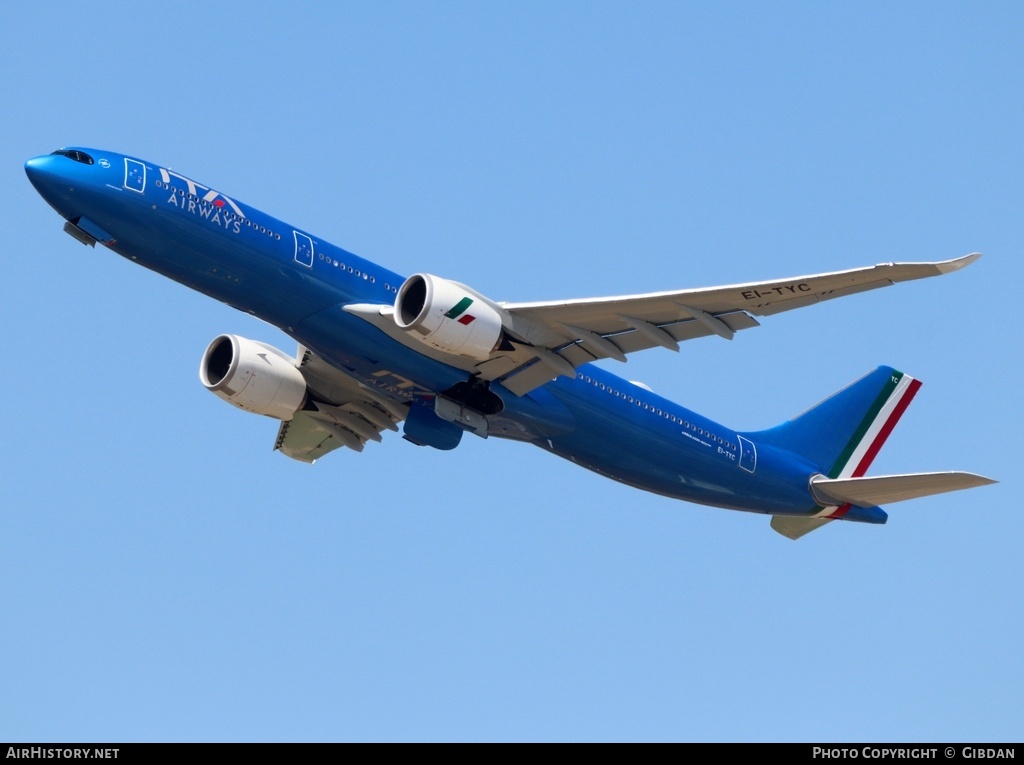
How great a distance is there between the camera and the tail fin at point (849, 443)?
128 ft

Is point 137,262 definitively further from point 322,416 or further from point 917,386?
point 917,386

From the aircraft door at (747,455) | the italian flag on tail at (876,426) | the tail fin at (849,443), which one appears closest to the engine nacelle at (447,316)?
the aircraft door at (747,455)

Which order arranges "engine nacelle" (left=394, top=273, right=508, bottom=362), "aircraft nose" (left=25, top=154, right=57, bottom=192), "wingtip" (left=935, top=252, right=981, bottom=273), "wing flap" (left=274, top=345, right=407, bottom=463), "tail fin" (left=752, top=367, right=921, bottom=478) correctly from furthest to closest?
"tail fin" (left=752, top=367, right=921, bottom=478) → "wing flap" (left=274, top=345, right=407, bottom=463) → "engine nacelle" (left=394, top=273, right=508, bottom=362) → "aircraft nose" (left=25, top=154, right=57, bottom=192) → "wingtip" (left=935, top=252, right=981, bottom=273)

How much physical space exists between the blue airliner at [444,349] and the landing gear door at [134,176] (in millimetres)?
31

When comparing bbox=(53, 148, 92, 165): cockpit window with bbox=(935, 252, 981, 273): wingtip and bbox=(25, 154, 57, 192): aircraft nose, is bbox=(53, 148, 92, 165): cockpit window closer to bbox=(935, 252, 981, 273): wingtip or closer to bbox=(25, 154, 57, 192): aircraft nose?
bbox=(25, 154, 57, 192): aircraft nose

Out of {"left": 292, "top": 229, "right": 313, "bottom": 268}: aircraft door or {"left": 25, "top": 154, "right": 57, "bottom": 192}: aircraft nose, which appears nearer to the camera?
{"left": 25, "top": 154, "right": 57, "bottom": 192}: aircraft nose

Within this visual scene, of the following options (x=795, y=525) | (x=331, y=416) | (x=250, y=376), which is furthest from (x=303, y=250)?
(x=795, y=525)

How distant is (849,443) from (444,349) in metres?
16.1

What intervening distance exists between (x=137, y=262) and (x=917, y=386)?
24656 mm

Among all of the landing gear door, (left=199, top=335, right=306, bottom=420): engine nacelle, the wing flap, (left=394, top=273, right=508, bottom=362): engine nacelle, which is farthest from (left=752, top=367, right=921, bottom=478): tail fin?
the landing gear door

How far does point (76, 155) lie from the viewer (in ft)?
97.2

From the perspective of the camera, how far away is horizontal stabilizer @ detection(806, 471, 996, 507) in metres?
35.1

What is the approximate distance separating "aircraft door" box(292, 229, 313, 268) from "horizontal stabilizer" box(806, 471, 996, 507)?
16.8 m
